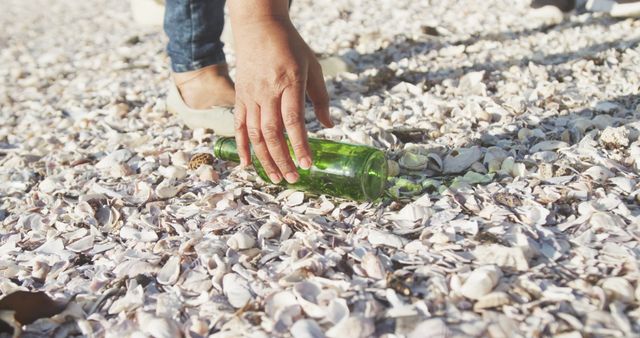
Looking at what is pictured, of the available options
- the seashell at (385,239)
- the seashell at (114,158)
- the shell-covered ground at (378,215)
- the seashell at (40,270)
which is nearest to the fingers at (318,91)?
the shell-covered ground at (378,215)

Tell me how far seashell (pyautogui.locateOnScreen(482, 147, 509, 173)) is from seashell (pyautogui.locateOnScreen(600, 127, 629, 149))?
1.10 ft

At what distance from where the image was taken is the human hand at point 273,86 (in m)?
1.60

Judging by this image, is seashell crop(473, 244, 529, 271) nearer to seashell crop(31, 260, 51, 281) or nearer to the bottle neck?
the bottle neck

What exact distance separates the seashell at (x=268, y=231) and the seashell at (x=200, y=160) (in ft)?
2.17

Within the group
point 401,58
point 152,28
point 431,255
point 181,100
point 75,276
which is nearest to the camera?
point 431,255

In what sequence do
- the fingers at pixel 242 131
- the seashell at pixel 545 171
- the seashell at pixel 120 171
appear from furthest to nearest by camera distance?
the seashell at pixel 120 171 → the seashell at pixel 545 171 → the fingers at pixel 242 131

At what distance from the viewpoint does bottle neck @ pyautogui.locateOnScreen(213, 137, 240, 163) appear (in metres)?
2.24

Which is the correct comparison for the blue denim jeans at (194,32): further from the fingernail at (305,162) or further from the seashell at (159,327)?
the seashell at (159,327)

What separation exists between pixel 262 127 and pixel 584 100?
168 centimetres

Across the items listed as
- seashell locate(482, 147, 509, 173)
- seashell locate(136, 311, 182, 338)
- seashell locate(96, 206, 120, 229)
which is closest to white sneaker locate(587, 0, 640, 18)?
seashell locate(482, 147, 509, 173)

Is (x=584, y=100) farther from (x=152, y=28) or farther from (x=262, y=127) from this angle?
(x=152, y=28)

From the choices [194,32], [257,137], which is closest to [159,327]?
[257,137]

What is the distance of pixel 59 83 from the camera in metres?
4.28

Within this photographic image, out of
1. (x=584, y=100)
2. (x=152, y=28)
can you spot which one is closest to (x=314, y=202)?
(x=584, y=100)
